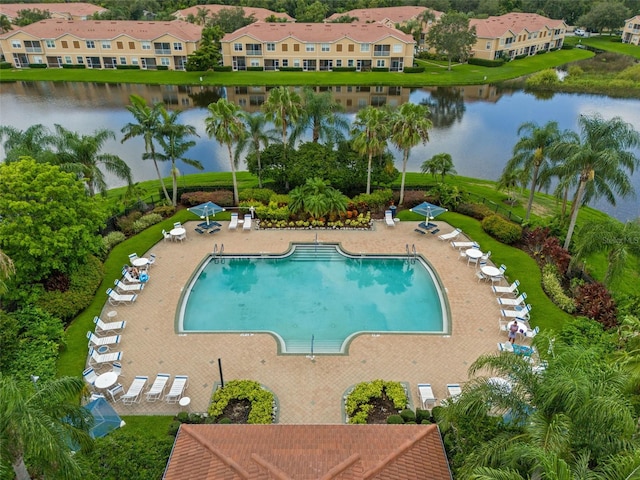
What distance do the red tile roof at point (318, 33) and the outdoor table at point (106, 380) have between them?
224 feet

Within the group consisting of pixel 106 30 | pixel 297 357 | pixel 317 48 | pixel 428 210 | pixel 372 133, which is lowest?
pixel 297 357

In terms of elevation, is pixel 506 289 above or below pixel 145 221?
below

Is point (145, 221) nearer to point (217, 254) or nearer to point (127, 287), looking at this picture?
point (217, 254)

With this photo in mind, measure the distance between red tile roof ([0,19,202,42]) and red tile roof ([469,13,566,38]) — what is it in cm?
5250

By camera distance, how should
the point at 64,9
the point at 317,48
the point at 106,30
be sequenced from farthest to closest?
the point at 64,9 < the point at 106,30 < the point at 317,48

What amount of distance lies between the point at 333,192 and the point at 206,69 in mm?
53916

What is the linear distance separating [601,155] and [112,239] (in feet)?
94.1

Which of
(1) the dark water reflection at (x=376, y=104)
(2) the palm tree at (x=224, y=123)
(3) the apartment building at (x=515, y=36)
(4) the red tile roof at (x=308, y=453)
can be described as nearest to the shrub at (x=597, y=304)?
(4) the red tile roof at (x=308, y=453)

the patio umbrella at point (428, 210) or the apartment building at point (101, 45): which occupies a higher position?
the apartment building at point (101, 45)

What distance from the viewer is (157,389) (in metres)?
17.9

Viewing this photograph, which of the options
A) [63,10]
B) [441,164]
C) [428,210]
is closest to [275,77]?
[441,164]

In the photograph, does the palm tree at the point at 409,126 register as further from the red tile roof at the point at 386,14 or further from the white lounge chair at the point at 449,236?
the red tile roof at the point at 386,14

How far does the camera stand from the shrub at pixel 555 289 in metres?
22.9

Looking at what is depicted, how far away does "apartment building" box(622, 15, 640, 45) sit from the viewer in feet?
325
